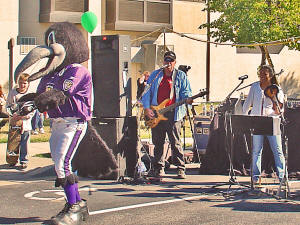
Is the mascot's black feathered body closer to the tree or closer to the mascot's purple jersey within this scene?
the mascot's purple jersey

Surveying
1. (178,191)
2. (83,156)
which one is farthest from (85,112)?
(83,156)

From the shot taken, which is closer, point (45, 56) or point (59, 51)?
point (45, 56)

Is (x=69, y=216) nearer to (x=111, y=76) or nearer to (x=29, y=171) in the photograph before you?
(x=111, y=76)

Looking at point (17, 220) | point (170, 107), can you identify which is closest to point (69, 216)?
point (17, 220)

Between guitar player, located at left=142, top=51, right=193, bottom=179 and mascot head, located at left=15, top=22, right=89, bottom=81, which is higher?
mascot head, located at left=15, top=22, right=89, bottom=81

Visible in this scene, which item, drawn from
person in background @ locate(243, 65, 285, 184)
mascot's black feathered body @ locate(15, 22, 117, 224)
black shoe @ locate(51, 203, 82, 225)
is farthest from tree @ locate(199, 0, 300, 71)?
black shoe @ locate(51, 203, 82, 225)

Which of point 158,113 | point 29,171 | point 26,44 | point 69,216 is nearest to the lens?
point 69,216

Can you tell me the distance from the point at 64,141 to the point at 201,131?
5.05 metres

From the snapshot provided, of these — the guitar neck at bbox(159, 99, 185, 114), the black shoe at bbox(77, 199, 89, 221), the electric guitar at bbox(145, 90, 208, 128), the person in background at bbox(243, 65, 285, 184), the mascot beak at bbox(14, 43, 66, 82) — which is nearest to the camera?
the mascot beak at bbox(14, 43, 66, 82)

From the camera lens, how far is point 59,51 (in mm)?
6492

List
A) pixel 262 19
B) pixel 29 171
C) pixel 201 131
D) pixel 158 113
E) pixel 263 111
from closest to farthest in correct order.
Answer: pixel 263 111 < pixel 158 113 < pixel 29 171 < pixel 201 131 < pixel 262 19

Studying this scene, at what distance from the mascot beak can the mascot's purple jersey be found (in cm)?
13

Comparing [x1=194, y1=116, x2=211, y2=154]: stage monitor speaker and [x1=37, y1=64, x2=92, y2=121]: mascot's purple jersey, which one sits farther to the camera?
[x1=194, y1=116, x2=211, y2=154]: stage monitor speaker

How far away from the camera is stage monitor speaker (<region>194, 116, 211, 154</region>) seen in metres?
11.0
